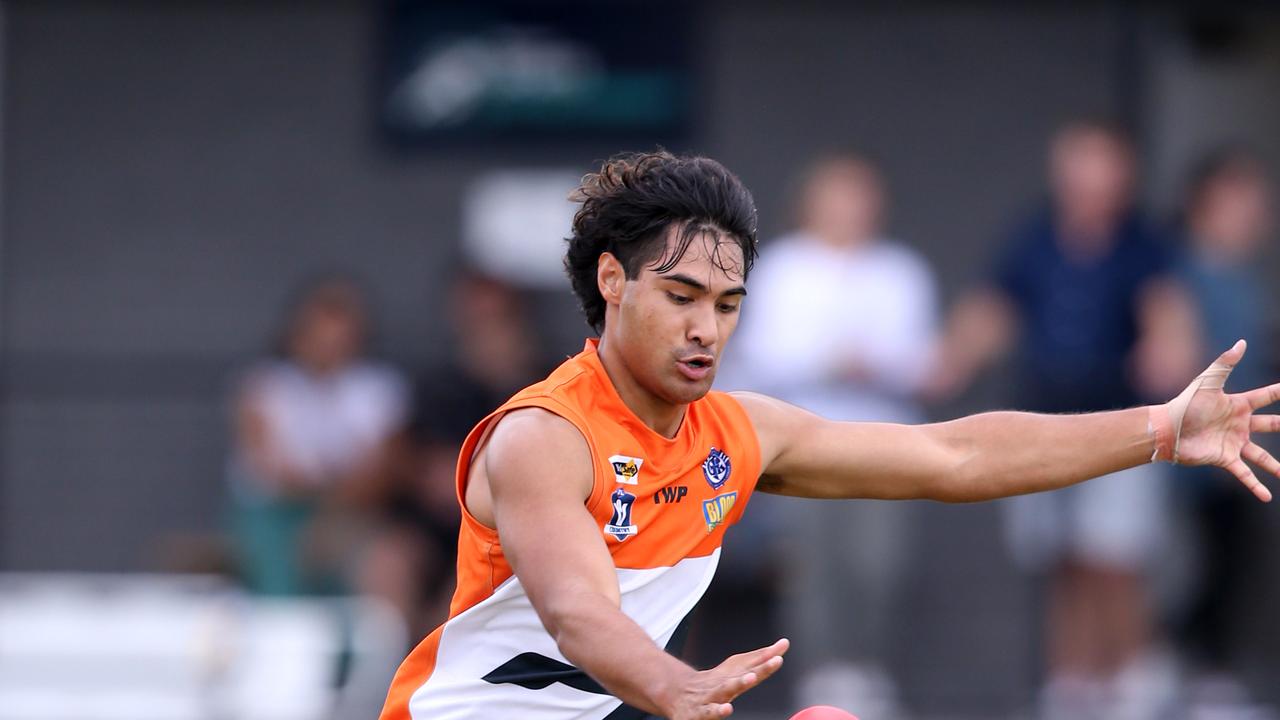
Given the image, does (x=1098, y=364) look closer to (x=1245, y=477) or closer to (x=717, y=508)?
(x=1245, y=477)

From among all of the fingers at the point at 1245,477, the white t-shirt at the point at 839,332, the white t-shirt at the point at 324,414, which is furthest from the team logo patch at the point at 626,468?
the white t-shirt at the point at 324,414

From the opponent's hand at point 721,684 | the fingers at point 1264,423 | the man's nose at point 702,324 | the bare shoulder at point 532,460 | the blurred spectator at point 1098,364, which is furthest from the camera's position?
the blurred spectator at point 1098,364

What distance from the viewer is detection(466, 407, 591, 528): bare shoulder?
11.7ft

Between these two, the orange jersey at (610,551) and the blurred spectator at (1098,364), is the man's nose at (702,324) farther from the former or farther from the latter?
the blurred spectator at (1098,364)

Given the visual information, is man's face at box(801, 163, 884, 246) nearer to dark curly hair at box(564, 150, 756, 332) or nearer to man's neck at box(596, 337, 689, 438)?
dark curly hair at box(564, 150, 756, 332)

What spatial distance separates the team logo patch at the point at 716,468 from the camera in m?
4.00

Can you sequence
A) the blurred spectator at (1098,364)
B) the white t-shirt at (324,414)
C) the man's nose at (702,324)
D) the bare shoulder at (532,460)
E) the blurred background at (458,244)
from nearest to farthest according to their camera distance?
the bare shoulder at (532,460)
the man's nose at (702,324)
the blurred spectator at (1098,364)
the blurred background at (458,244)
the white t-shirt at (324,414)

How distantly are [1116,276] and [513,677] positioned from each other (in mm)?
5007

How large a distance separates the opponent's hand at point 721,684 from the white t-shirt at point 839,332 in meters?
4.90

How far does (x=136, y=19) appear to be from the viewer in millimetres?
9961

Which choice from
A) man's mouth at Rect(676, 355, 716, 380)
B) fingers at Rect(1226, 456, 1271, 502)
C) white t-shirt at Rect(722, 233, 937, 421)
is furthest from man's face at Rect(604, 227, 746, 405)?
white t-shirt at Rect(722, 233, 937, 421)

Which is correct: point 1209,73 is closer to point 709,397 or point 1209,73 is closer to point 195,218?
point 195,218

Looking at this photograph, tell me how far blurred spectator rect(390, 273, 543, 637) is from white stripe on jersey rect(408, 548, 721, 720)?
4.22m

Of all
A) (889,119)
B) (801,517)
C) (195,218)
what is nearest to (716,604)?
(801,517)
